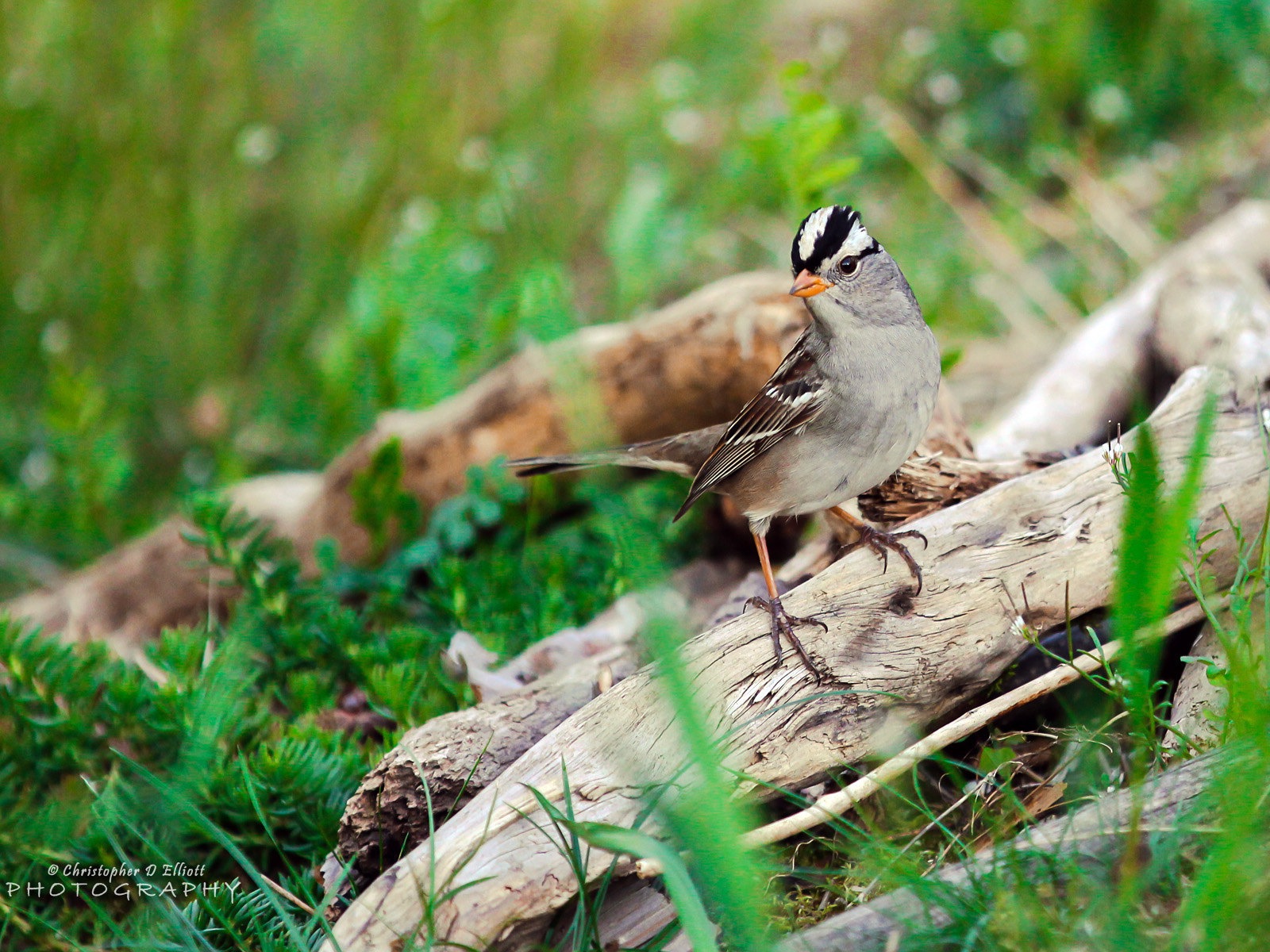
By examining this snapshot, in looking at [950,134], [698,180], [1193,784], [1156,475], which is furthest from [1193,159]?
[1156,475]

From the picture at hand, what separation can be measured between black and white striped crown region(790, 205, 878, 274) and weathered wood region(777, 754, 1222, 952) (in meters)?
1.48

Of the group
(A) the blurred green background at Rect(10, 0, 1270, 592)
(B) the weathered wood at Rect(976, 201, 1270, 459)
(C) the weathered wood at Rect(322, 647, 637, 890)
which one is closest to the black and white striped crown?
(B) the weathered wood at Rect(976, 201, 1270, 459)

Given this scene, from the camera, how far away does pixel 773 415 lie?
3.01 meters

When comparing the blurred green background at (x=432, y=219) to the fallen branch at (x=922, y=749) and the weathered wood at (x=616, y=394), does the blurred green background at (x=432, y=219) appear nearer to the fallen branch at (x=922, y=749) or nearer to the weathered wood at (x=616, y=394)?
the weathered wood at (x=616, y=394)

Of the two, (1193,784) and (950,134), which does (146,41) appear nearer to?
(950,134)

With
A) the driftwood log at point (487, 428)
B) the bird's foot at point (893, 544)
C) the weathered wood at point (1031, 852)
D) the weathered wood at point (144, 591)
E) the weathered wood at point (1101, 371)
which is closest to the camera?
the weathered wood at point (1031, 852)

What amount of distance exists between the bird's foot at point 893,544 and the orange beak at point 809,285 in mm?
657

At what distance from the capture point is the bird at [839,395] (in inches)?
110

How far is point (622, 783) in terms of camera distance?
7.65 feet

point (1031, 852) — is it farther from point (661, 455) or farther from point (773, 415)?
point (661, 455)

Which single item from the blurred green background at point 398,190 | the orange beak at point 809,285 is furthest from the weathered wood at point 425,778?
the blurred green background at point 398,190

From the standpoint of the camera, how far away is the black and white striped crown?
2.84 m

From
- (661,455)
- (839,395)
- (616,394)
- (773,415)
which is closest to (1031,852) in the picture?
(839,395)

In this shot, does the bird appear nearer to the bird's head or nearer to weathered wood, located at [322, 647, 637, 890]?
the bird's head
